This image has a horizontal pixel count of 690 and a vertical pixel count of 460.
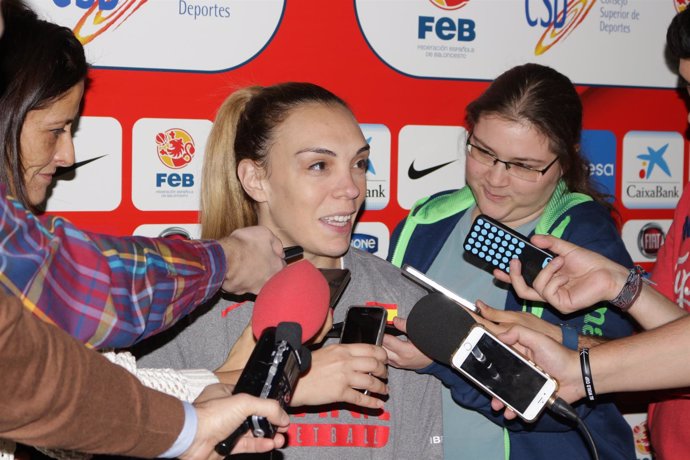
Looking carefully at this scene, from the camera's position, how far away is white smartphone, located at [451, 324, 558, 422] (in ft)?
4.71

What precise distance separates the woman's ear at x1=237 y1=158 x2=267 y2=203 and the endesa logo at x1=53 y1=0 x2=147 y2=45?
0.54m

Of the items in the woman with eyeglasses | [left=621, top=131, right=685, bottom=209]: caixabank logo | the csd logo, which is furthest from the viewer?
[left=621, top=131, right=685, bottom=209]: caixabank logo

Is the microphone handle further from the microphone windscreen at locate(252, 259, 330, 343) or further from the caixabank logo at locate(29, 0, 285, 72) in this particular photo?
the caixabank logo at locate(29, 0, 285, 72)

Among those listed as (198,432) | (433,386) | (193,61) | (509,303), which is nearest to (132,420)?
(198,432)

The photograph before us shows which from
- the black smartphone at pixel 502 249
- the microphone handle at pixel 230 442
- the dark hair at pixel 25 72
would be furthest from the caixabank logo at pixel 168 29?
the microphone handle at pixel 230 442

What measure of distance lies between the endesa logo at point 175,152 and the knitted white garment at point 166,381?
0.86m

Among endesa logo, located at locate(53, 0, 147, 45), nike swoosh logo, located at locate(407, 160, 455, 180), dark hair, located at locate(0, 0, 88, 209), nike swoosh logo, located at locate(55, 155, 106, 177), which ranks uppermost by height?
endesa logo, located at locate(53, 0, 147, 45)

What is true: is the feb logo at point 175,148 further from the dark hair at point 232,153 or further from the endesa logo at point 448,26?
the endesa logo at point 448,26

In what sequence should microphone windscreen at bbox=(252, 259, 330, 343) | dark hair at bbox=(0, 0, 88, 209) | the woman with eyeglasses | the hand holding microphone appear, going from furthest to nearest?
the woman with eyeglasses → dark hair at bbox=(0, 0, 88, 209) → the hand holding microphone → microphone windscreen at bbox=(252, 259, 330, 343)

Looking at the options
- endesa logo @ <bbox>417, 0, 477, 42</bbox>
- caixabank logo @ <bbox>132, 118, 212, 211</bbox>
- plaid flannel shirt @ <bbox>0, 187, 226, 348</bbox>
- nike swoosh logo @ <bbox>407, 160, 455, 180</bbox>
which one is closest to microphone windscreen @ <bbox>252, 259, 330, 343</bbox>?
plaid flannel shirt @ <bbox>0, 187, 226, 348</bbox>

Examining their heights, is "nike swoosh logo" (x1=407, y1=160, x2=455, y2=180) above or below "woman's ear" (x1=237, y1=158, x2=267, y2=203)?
below

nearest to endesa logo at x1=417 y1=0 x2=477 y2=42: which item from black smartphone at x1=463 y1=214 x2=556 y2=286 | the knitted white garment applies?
black smartphone at x1=463 y1=214 x2=556 y2=286

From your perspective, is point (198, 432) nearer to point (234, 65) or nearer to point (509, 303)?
point (509, 303)

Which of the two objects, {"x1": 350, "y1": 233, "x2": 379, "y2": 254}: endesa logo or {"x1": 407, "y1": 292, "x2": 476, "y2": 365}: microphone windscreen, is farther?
{"x1": 350, "y1": 233, "x2": 379, "y2": 254}: endesa logo
